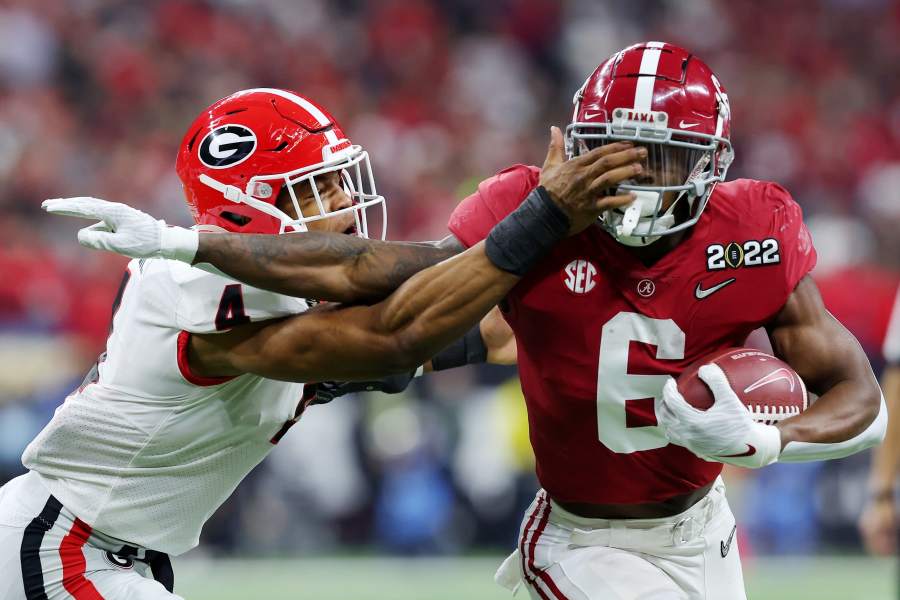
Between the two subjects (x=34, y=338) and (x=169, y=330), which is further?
(x=34, y=338)

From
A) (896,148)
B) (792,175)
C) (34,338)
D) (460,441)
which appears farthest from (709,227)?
(896,148)

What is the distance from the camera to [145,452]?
10.3 feet

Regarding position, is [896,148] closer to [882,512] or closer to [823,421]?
[882,512]

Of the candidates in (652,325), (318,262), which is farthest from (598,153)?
(318,262)

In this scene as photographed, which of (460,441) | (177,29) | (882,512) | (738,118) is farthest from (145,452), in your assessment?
(738,118)

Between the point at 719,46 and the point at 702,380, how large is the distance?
9.53 m

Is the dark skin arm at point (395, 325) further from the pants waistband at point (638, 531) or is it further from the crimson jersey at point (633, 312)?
the pants waistband at point (638, 531)

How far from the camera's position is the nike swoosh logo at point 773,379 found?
2.84 metres

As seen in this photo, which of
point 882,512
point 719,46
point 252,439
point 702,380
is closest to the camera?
point 702,380

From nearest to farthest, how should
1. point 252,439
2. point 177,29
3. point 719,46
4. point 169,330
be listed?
point 169,330 < point 252,439 < point 177,29 < point 719,46

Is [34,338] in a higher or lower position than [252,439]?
lower

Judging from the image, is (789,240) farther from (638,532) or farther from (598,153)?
(638,532)

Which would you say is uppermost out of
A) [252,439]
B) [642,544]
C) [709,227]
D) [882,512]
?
[709,227]

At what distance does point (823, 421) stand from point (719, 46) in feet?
30.9
